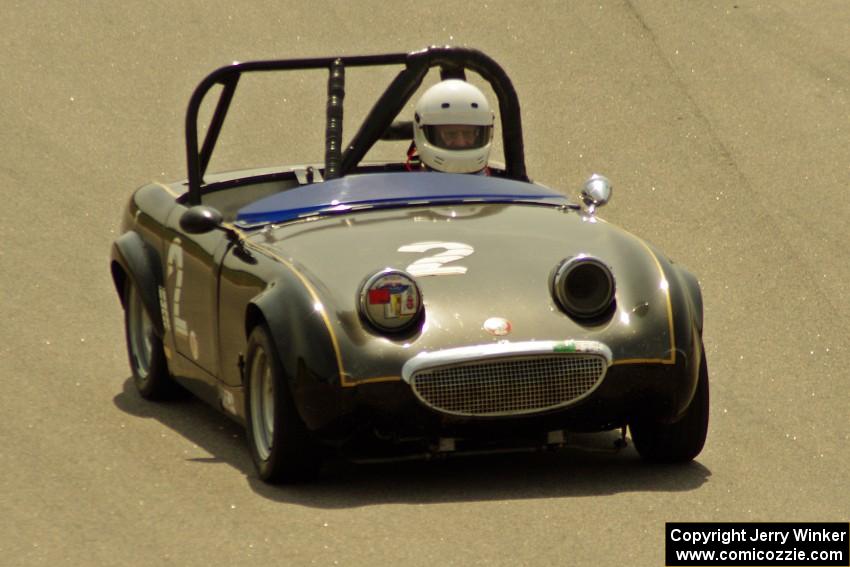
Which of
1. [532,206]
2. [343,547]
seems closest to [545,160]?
[532,206]

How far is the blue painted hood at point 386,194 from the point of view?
8156mm

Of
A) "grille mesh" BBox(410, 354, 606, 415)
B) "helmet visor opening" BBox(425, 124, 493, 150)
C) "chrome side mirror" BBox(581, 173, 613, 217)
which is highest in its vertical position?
"helmet visor opening" BBox(425, 124, 493, 150)

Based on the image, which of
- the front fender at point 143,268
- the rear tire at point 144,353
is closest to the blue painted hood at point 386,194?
the front fender at point 143,268

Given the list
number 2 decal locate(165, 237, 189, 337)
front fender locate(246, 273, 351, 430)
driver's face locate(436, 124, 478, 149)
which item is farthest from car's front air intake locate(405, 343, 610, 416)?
driver's face locate(436, 124, 478, 149)

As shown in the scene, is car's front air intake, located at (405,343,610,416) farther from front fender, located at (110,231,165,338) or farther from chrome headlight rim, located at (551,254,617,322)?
front fender, located at (110,231,165,338)

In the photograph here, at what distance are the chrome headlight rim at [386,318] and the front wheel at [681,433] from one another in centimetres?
100

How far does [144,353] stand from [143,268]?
62 cm

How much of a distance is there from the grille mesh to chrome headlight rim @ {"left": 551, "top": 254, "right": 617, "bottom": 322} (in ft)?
0.66

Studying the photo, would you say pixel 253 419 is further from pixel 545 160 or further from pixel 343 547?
pixel 545 160

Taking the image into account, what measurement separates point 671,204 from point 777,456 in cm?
638

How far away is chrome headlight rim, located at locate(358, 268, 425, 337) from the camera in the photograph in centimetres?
698

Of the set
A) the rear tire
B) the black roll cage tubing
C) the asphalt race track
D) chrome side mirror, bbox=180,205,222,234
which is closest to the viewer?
→ the asphalt race track
